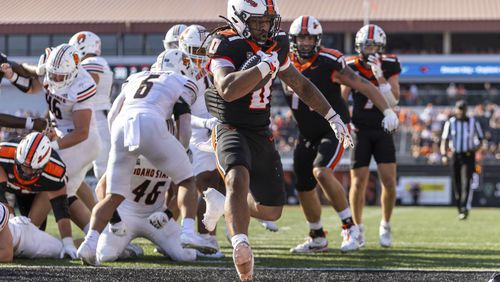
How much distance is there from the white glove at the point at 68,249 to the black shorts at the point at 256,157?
1514mm

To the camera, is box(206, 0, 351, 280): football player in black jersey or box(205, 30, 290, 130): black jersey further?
box(205, 30, 290, 130): black jersey

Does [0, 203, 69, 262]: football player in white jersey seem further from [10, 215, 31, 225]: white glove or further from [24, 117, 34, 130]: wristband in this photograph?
[24, 117, 34, 130]: wristband

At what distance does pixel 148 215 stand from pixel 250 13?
6.63 feet

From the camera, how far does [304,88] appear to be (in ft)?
17.7

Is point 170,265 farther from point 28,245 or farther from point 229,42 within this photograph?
point 229,42

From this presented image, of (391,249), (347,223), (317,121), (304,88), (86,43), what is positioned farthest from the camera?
(86,43)

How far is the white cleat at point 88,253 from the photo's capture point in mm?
5418

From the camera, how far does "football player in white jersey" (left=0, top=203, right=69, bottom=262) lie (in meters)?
5.94

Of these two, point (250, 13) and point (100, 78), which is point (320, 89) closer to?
point (100, 78)

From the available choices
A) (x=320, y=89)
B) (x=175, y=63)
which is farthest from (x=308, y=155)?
(x=175, y=63)

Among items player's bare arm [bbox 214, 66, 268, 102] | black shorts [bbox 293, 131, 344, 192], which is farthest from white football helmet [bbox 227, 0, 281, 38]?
black shorts [bbox 293, 131, 344, 192]

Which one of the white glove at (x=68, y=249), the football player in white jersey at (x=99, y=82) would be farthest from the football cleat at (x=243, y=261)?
the football player in white jersey at (x=99, y=82)

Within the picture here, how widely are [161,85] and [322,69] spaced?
63.2 inches

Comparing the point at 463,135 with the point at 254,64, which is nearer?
Answer: the point at 254,64
